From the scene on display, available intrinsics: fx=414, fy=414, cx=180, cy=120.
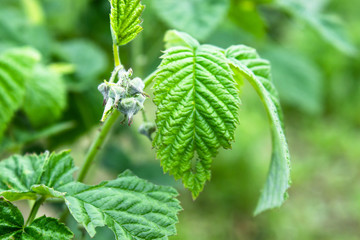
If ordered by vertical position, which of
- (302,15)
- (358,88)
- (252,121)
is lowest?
(302,15)

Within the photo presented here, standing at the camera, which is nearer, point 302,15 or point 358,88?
point 302,15

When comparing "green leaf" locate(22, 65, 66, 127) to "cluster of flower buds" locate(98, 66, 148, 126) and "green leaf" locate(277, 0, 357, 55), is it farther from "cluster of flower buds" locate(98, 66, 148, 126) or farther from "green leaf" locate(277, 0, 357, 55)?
"green leaf" locate(277, 0, 357, 55)

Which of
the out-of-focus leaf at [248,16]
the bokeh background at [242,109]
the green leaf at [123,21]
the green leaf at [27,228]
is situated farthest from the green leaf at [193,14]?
the green leaf at [27,228]

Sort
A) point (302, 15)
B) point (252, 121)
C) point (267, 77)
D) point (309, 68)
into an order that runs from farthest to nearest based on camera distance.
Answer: point (252, 121), point (309, 68), point (302, 15), point (267, 77)

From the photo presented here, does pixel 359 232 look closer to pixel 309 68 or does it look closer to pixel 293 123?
pixel 293 123

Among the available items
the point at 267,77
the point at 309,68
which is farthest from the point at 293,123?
the point at 267,77

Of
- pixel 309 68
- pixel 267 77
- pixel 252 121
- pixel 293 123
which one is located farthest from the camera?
pixel 293 123

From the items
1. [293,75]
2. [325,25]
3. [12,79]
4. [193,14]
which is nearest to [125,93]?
[12,79]

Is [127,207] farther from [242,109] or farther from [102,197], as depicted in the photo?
[242,109]
